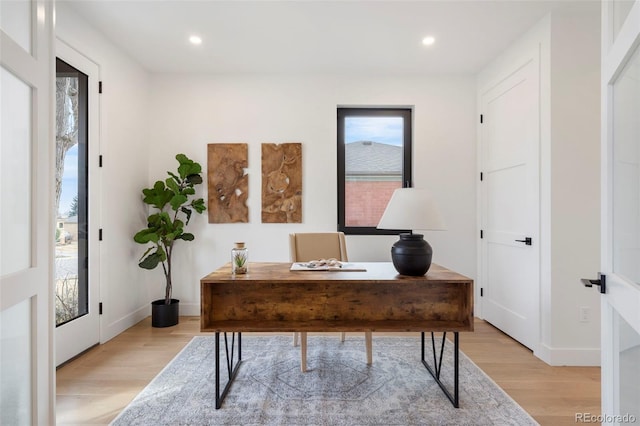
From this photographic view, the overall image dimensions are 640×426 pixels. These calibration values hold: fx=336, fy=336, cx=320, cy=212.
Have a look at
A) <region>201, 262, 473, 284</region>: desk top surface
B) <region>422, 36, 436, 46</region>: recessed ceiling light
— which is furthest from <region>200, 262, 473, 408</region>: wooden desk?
<region>422, 36, 436, 46</region>: recessed ceiling light

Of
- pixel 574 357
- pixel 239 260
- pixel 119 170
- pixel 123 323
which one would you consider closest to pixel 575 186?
pixel 574 357

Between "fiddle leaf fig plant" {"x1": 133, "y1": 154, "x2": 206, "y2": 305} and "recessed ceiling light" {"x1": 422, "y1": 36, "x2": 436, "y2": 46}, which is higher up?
"recessed ceiling light" {"x1": 422, "y1": 36, "x2": 436, "y2": 46}

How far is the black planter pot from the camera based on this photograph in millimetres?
3309

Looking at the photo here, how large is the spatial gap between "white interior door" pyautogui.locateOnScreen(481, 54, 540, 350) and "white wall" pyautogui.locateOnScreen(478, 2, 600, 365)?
0.15m

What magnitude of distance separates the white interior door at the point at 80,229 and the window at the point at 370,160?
7.69 feet

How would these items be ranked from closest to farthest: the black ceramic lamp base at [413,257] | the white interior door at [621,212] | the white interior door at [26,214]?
the white interior door at [621,212], the white interior door at [26,214], the black ceramic lamp base at [413,257]

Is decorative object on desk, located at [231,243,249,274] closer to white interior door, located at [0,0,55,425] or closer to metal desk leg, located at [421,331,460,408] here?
white interior door, located at [0,0,55,425]

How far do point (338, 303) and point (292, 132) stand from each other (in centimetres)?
230

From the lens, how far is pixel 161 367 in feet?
7.97

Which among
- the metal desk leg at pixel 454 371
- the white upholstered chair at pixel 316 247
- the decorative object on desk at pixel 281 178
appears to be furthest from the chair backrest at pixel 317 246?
the metal desk leg at pixel 454 371

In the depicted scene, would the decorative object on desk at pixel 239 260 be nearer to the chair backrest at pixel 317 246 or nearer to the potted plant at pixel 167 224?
the chair backrest at pixel 317 246

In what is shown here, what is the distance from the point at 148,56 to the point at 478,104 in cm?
343

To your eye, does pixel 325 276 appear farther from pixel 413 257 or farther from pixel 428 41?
pixel 428 41

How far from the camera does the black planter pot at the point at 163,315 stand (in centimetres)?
331
